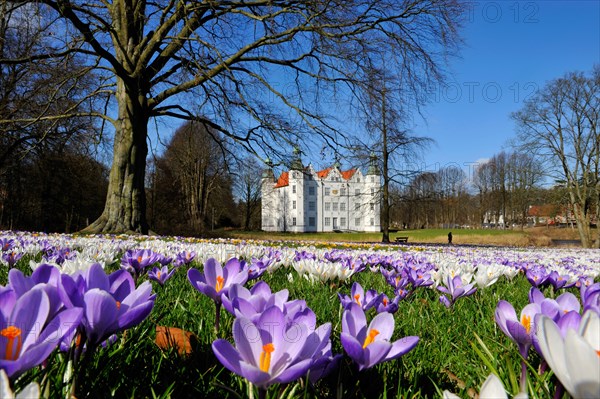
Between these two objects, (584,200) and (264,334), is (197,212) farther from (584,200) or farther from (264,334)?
(264,334)

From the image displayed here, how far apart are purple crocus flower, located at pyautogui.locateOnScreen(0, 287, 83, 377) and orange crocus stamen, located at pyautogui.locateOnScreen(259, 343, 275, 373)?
33 centimetres

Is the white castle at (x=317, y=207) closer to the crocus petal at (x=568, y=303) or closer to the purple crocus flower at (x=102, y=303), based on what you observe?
the crocus petal at (x=568, y=303)

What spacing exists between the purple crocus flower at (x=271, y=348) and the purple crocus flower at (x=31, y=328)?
263 millimetres

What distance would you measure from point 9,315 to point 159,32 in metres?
13.2

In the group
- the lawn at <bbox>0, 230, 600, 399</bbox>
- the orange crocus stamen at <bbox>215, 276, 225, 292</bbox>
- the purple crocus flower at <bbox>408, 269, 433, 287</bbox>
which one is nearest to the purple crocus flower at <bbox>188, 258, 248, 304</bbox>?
the orange crocus stamen at <bbox>215, 276, 225, 292</bbox>

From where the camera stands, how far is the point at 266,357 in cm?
74

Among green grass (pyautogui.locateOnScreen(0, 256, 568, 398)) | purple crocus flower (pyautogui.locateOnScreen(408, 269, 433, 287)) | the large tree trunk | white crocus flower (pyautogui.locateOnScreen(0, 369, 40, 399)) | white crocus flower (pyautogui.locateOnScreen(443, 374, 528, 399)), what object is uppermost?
the large tree trunk

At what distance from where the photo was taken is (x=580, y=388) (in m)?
0.54

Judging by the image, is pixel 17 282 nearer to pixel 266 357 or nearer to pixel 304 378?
pixel 266 357

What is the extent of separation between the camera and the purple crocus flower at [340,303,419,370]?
0.84m

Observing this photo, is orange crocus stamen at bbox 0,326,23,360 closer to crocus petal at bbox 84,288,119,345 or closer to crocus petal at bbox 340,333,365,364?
crocus petal at bbox 84,288,119,345

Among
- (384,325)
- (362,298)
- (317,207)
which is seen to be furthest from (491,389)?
(317,207)

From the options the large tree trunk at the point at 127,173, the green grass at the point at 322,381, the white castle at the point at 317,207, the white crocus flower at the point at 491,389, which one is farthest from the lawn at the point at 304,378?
the white castle at the point at 317,207

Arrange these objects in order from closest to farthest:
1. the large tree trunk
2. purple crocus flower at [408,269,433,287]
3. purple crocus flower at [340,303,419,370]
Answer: purple crocus flower at [340,303,419,370] < purple crocus flower at [408,269,433,287] < the large tree trunk
